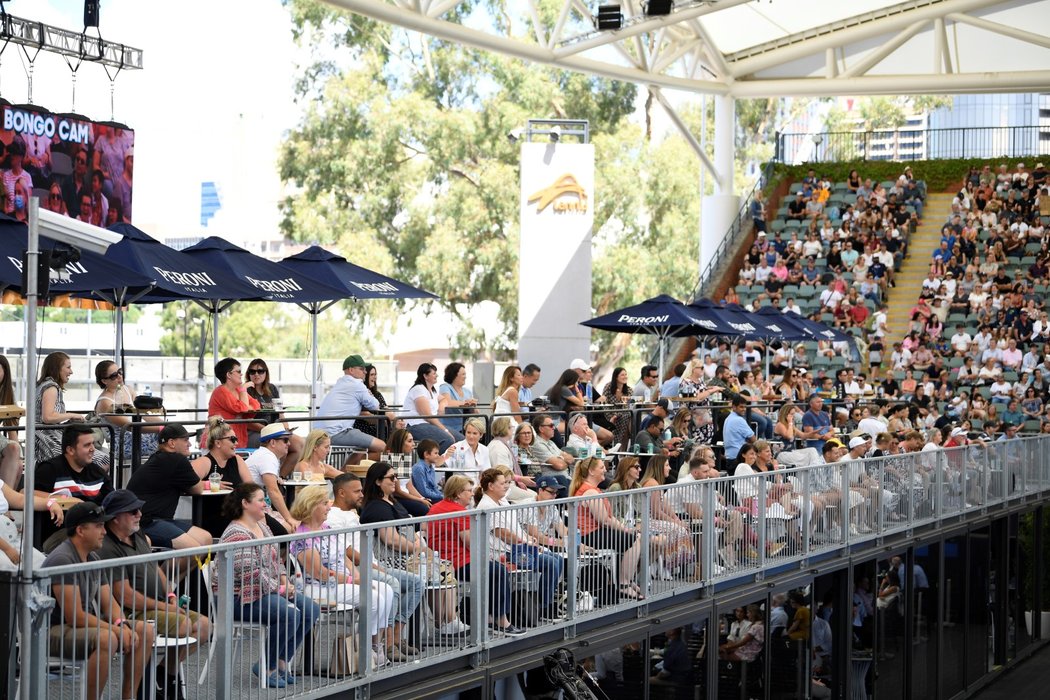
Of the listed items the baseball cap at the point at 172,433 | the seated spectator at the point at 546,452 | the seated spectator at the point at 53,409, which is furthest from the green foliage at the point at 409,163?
the baseball cap at the point at 172,433

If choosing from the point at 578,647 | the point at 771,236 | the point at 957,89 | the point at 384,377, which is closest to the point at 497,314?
the point at 384,377

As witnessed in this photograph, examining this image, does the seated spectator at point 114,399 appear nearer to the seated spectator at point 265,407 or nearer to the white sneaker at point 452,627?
the seated spectator at point 265,407

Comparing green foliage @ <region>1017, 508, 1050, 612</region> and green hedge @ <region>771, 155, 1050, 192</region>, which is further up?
green hedge @ <region>771, 155, 1050, 192</region>

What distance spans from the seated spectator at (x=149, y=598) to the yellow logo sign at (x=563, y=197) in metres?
21.8

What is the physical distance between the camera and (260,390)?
15.0 metres

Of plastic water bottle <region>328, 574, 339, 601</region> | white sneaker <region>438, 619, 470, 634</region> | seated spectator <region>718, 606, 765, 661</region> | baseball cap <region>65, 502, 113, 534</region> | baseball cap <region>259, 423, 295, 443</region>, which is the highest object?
baseball cap <region>259, 423, 295, 443</region>

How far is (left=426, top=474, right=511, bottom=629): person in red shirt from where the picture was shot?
9430 mm

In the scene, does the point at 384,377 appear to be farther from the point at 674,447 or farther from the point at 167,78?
the point at 167,78

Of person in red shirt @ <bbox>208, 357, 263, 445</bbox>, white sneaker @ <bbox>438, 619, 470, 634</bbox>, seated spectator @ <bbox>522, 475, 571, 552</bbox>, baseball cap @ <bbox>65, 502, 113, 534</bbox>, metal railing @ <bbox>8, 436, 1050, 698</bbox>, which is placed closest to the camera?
metal railing @ <bbox>8, 436, 1050, 698</bbox>

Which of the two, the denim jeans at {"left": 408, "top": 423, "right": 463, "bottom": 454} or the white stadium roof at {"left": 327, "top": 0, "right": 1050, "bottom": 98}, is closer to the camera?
the denim jeans at {"left": 408, "top": 423, "right": 463, "bottom": 454}

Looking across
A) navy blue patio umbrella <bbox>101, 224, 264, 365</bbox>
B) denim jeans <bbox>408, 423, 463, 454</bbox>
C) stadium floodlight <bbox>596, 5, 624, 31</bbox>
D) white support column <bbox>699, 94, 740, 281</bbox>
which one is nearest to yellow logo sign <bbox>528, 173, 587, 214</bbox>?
stadium floodlight <bbox>596, 5, 624, 31</bbox>

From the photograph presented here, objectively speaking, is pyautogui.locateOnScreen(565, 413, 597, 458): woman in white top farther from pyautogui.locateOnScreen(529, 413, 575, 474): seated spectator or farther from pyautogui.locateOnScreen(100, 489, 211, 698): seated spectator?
pyautogui.locateOnScreen(100, 489, 211, 698): seated spectator

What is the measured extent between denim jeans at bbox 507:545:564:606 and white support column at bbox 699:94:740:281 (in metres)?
30.4

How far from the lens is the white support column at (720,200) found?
4053cm
